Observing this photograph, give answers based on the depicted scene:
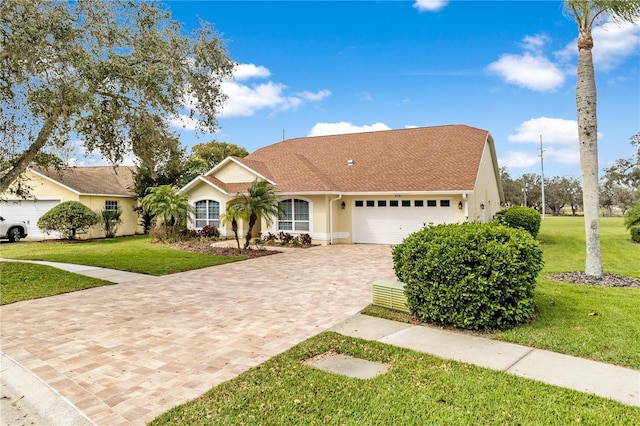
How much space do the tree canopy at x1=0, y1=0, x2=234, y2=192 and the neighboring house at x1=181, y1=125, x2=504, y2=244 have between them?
8.29 metres

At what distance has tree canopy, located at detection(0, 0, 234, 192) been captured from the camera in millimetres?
8812

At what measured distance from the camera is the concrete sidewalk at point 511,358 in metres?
4.05

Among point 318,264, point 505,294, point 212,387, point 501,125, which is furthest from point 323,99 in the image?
point 212,387

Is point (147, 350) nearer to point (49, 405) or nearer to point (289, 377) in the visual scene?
point (49, 405)

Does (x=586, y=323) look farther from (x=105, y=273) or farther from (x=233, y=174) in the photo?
(x=233, y=174)

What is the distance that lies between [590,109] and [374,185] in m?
10.8

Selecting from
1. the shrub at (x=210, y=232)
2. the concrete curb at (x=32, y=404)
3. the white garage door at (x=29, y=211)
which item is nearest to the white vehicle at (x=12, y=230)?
the white garage door at (x=29, y=211)

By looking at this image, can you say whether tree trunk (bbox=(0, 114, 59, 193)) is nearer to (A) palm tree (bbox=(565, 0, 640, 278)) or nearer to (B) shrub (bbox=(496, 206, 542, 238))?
(A) palm tree (bbox=(565, 0, 640, 278))

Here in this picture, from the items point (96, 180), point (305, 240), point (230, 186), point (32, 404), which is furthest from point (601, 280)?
point (96, 180)

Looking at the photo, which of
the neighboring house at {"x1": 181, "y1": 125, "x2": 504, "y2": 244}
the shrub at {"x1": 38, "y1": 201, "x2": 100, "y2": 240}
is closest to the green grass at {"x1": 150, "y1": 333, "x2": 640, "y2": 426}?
the neighboring house at {"x1": 181, "y1": 125, "x2": 504, "y2": 244}

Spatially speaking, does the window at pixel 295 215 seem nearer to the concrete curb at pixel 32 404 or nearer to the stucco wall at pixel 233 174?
the stucco wall at pixel 233 174

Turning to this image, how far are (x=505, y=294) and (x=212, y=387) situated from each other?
4336 millimetres

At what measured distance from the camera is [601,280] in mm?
9062

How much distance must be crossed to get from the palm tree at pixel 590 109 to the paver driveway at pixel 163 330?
16.6 feet
